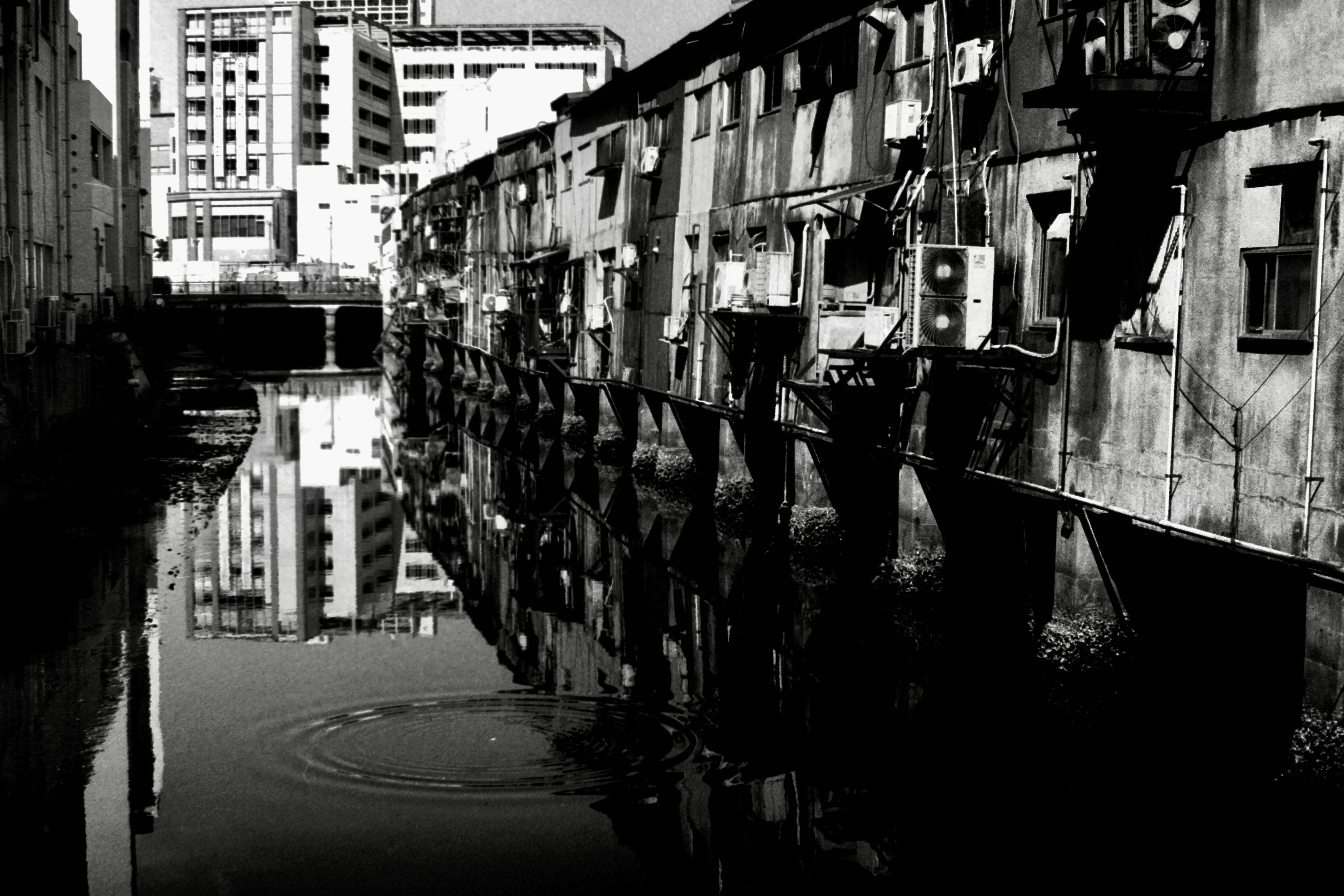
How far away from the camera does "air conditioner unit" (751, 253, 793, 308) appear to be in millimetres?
23078

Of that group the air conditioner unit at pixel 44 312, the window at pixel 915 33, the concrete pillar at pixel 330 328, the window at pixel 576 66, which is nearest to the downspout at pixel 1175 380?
the window at pixel 915 33

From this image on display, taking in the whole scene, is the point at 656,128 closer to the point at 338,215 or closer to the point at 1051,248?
the point at 1051,248

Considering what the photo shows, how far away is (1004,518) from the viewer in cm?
1944

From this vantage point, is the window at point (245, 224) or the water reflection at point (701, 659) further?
the window at point (245, 224)

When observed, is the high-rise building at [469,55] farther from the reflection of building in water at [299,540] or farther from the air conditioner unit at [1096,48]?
the air conditioner unit at [1096,48]

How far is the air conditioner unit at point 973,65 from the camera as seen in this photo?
669 inches

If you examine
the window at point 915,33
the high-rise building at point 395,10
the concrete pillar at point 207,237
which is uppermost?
the high-rise building at point 395,10

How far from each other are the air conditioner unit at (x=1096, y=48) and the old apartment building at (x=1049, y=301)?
5 cm

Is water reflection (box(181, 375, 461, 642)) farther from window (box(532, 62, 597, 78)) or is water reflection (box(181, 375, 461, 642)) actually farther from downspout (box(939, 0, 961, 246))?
window (box(532, 62, 597, 78))

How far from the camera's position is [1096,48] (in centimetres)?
1398

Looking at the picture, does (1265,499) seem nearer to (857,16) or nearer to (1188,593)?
(1188,593)

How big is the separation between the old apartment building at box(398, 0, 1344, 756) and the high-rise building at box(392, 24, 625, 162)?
11053 cm

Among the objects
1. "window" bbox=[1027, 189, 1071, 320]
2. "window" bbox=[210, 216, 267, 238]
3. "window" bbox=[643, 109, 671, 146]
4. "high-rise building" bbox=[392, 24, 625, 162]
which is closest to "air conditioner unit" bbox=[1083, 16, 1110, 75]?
"window" bbox=[1027, 189, 1071, 320]

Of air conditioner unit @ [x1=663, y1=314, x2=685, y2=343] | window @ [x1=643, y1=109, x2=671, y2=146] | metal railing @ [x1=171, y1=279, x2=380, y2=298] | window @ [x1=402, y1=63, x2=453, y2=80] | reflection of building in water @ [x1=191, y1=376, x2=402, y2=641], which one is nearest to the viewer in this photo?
reflection of building in water @ [x1=191, y1=376, x2=402, y2=641]
